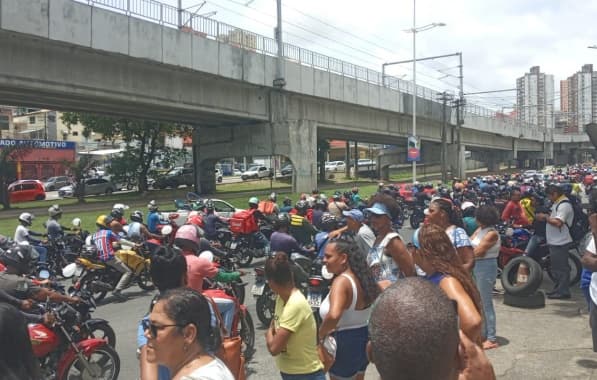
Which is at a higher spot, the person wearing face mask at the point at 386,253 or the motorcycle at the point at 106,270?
the person wearing face mask at the point at 386,253

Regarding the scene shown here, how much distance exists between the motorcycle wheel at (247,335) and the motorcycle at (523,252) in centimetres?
503

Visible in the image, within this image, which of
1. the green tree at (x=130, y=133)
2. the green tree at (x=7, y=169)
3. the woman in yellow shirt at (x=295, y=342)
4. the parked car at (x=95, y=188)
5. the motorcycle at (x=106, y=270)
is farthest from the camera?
the parked car at (x=95, y=188)

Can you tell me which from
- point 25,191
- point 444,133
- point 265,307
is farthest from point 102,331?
point 444,133

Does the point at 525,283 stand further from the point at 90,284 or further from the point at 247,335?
the point at 90,284

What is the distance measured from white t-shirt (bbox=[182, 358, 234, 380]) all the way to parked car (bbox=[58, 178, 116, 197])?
40.1m

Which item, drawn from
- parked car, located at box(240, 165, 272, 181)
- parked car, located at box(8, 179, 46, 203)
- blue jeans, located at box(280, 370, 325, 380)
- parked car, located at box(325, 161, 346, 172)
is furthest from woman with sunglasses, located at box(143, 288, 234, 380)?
parked car, located at box(325, 161, 346, 172)

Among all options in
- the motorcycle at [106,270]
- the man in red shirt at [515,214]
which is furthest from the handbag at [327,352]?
the man in red shirt at [515,214]

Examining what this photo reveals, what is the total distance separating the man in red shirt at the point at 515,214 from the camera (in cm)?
1030

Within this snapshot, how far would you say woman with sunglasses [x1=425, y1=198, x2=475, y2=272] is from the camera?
4.89 metres

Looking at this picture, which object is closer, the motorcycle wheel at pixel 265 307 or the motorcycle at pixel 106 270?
the motorcycle wheel at pixel 265 307

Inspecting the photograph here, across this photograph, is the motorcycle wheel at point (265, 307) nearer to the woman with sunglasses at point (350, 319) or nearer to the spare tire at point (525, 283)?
the spare tire at point (525, 283)

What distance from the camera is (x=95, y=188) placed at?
1596 inches

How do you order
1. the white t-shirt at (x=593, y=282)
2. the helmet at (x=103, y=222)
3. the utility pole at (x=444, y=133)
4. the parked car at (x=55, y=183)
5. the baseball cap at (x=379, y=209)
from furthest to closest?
the parked car at (x=55, y=183) < the utility pole at (x=444, y=133) < the helmet at (x=103, y=222) < the baseball cap at (x=379, y=209) < the white t-shirt at (x=593, y=282)

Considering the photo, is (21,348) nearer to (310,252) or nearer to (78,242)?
(310,252)
